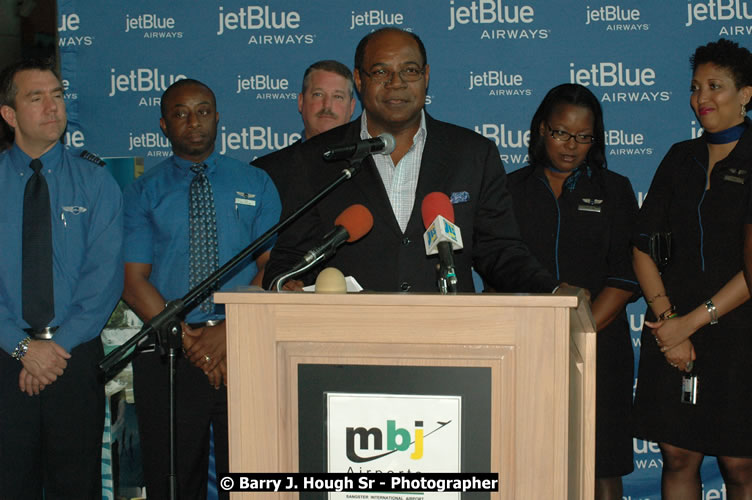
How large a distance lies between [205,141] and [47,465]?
159 cm

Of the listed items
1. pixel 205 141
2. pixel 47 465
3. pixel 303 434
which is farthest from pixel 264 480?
pixel 205 141

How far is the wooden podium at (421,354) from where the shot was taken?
1.55 m

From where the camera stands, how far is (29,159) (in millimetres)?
3439

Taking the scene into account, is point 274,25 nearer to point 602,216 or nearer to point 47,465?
point 602,216

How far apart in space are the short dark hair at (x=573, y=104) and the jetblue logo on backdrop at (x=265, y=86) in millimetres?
1324

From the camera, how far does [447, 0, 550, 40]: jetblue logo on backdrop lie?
409 centimetres

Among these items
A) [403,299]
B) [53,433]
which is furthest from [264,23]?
[403,299]

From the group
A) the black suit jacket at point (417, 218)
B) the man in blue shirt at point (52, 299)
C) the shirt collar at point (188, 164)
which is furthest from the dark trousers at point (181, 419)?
the black suit jacket at point (417, 218)

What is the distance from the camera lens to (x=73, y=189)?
3.44m

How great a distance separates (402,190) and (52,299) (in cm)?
168

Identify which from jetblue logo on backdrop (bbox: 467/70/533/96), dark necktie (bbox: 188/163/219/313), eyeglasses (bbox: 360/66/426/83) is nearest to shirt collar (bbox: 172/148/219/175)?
dark necktie (bbox: 188/163/219/313)

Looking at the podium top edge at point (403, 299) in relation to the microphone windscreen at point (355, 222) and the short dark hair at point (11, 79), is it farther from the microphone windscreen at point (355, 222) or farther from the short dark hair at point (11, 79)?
the short dark hair at point (11, 79)

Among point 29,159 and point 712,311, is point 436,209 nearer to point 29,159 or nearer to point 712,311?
point 712,311

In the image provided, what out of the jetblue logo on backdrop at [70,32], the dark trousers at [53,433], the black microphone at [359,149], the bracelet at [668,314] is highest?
the jetblue logo on backdrop at [70,32]
